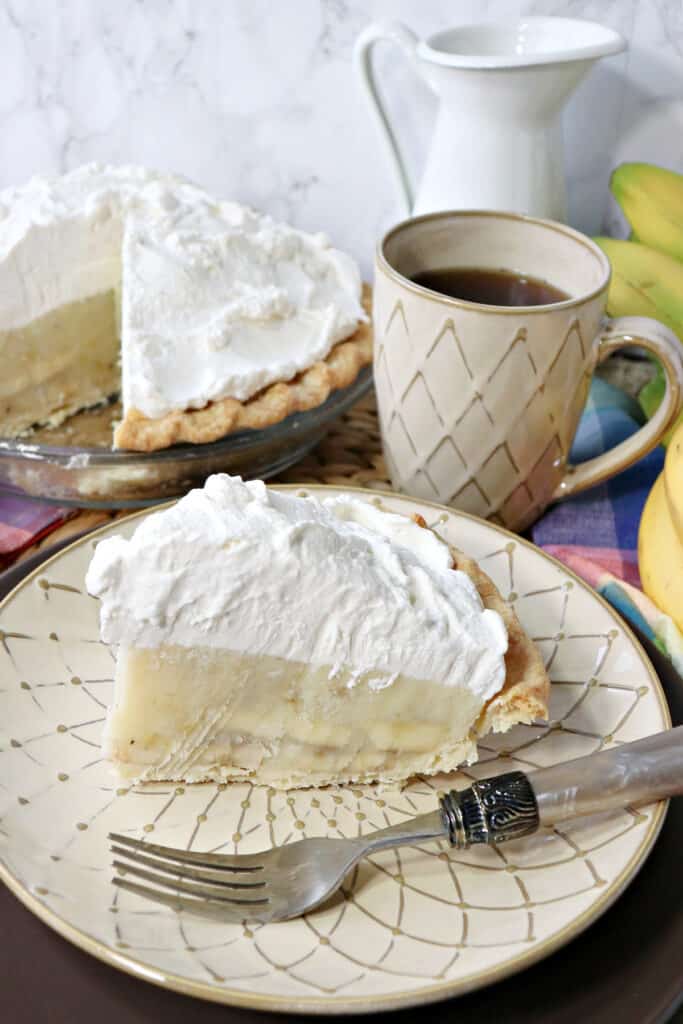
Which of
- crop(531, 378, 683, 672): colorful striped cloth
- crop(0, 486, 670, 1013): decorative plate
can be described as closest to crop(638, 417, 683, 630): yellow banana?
crop(531, 378, 683, 672): colorful striped cloth

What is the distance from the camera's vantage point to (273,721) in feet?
3.04

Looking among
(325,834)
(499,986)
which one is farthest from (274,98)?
(499,986)

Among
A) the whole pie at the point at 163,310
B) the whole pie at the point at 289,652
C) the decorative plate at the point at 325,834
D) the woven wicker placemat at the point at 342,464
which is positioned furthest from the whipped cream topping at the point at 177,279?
the whole pie at the point at 289,652


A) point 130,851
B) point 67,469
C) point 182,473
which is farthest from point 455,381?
point 130,851

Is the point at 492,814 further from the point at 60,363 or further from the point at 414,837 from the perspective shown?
the point at 60,363

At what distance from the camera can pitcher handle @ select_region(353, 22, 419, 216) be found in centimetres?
148

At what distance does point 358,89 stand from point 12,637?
1087mm

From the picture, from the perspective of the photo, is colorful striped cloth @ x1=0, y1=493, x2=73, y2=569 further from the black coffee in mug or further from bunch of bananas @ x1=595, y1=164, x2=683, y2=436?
bunch of bananas @ x1=595, y1=164, x2=683, y2=436

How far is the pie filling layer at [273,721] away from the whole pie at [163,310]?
1.35ft

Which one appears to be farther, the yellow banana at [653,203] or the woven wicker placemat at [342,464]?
the yellow banana at [653,203]

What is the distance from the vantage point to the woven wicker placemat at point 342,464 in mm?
1319

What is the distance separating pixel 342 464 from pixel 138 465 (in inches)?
12.8

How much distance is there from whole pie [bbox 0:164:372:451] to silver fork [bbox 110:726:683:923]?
1.83 feet

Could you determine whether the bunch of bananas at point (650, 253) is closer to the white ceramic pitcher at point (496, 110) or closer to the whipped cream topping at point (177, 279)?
the white ceramic pitcher at point (496, 110)
